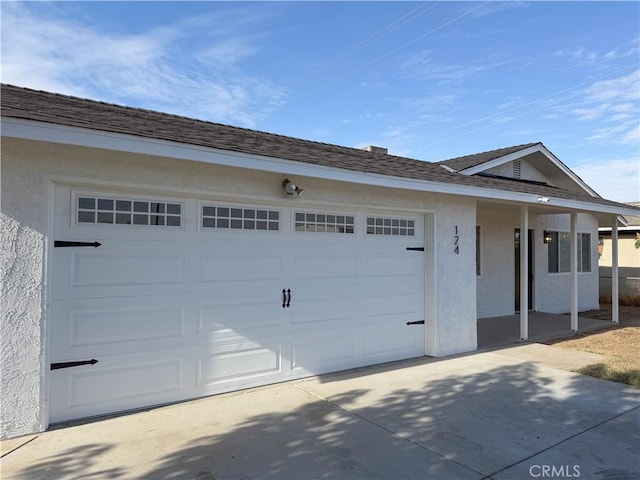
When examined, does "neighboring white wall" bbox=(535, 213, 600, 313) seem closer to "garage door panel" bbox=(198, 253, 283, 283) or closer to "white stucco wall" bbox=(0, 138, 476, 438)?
"garage door panel" bbox=(198, 253, 283, 283)

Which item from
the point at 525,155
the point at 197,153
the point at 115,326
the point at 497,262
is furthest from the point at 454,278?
the point at 525,155

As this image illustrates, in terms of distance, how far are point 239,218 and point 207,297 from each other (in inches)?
41.8

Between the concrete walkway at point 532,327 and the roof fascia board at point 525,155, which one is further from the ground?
the roof fascia board at point 525,155

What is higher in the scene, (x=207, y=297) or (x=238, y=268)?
(x=238, y=268)

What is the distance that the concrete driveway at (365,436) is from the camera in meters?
3.33

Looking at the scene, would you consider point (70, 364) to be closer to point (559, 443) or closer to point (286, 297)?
point (286, 297)

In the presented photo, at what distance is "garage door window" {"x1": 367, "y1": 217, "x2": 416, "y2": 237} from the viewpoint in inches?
258

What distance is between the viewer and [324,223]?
6.02 meters

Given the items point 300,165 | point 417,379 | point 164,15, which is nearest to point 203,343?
point 300,165

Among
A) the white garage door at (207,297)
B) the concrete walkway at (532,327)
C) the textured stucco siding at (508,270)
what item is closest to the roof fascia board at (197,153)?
the white garage door at (207,297)

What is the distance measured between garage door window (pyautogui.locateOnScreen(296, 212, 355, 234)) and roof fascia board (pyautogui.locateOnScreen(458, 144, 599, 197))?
4737mm

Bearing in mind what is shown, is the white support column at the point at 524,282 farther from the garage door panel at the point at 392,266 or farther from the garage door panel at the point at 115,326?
the garage door panel at the point at 115,326

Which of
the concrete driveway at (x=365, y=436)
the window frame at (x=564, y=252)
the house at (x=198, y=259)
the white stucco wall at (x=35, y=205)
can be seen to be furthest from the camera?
the window frame at (x=564, y=252)

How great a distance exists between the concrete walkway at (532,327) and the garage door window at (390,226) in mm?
2809
